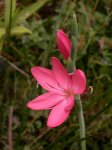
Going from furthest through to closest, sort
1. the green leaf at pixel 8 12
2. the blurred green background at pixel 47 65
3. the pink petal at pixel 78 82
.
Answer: the blurred green background at pixel 47 65 < the green leaf at pixel 8 12 < the pink petal at pixel 78 82

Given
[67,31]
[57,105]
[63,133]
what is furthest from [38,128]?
[57,105]

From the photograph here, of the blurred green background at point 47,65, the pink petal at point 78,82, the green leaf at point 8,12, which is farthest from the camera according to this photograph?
the blurred green background at point 47,65

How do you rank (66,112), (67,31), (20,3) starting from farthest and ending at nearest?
(20,3)
(67,31)
(66,112)

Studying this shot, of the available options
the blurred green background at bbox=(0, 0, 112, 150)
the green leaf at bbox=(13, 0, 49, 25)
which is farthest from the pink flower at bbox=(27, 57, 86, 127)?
the green leaf at bbox=(13, 0, 49, 25)

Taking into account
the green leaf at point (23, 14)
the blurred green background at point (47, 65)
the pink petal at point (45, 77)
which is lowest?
the blurred green background at point (47, 65)

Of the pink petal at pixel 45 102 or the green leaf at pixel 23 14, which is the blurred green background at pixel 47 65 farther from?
the pink petal at pixel 45 102

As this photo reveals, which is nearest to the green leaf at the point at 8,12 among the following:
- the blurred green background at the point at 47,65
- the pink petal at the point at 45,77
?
A: the blurred green background at the point at 47,65

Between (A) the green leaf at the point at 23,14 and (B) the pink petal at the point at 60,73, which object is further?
(A) the green leaf at the point at 23,14

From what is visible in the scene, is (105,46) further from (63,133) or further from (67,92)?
(67,92)
